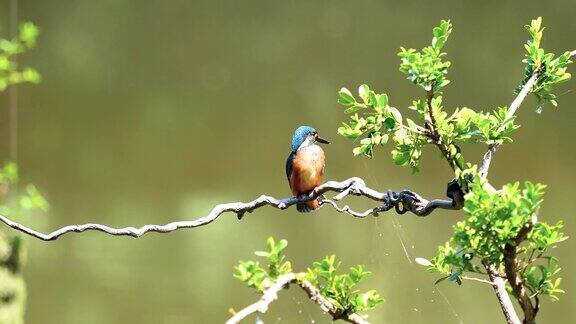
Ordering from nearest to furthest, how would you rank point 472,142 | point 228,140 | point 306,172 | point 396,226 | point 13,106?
point 472,142
point 306,172
point 396,226
point 228,140
point 13,106

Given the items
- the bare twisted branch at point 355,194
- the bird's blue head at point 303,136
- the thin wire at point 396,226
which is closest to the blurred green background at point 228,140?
the thin wire at point 396,226

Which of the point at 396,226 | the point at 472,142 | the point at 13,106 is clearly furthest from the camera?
the point at 13,106

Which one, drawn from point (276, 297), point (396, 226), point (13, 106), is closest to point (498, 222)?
point (276, 297)

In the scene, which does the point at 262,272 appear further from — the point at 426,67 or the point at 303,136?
the point at 303,136

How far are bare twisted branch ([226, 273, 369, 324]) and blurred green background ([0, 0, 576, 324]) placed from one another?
47.7 inches

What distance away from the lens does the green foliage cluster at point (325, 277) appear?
79cm

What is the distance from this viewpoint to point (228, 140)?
87.2 inches

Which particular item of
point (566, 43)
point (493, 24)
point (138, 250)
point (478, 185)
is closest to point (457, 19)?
point (493, 24)

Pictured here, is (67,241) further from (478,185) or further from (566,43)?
(478,185)

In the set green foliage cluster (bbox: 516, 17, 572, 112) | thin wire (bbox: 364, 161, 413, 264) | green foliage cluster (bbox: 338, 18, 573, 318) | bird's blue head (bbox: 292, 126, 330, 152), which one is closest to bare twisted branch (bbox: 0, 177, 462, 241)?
green foliage cluster (bbox: 338, 18, 573, 318)

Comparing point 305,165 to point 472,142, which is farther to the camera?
point 305,165

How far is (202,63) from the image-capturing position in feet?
7.36

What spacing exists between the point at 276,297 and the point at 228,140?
1510 mm

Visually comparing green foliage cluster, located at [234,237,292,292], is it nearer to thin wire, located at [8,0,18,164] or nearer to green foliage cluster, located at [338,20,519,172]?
green foliage cluster, located at [338,20,519,172]
